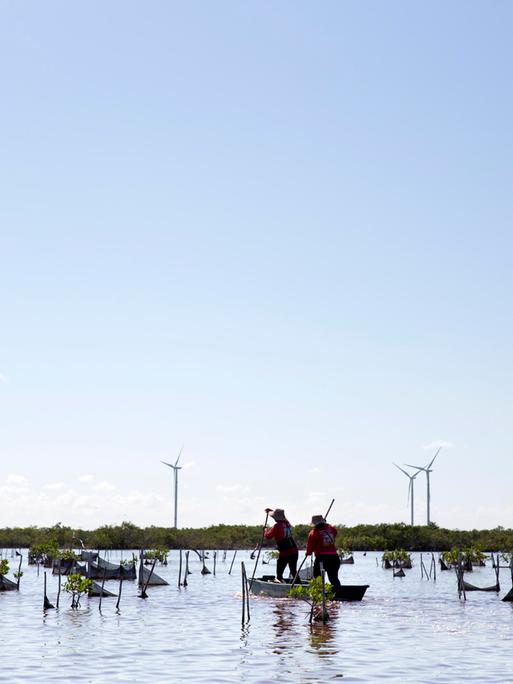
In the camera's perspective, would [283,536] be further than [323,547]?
Yes

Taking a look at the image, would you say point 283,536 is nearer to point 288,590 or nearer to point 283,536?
point 283,536

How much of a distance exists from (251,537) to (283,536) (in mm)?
71258

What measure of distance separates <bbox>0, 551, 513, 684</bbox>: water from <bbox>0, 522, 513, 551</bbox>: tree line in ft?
209

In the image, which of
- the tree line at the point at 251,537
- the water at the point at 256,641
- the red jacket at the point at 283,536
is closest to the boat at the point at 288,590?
the water at the point at 256,641

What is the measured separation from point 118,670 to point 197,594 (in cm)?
2041

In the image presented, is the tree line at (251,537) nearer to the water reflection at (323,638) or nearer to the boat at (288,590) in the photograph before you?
the boat at (288,590)

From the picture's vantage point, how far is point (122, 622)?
24.7 m

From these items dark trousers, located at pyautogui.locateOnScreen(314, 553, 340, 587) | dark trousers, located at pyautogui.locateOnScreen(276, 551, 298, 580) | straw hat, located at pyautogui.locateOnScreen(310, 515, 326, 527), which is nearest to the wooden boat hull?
dark trousers, located at pyautogui.locateOnScreen(314, 553, 340, 587)

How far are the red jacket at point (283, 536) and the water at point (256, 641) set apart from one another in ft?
4.73

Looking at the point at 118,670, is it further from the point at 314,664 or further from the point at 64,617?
the point at 64,617

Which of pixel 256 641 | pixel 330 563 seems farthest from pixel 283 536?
pixel 256 641

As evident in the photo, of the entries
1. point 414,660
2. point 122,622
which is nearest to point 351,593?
point 122,622

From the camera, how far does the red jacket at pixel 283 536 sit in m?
29.7

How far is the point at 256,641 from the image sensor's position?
20.9 metres
